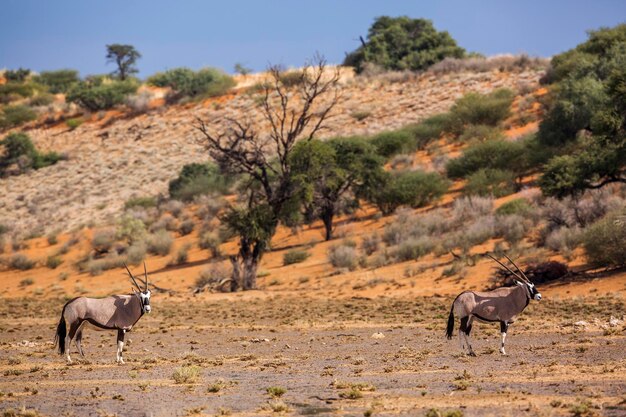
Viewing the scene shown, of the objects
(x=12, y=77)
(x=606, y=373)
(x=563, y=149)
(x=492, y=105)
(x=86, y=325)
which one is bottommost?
(x=606, y=373)

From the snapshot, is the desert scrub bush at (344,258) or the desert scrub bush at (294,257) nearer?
the desert scrub bush at (344,258)

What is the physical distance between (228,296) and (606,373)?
1854 cm

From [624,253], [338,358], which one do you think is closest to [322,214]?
[624,253]

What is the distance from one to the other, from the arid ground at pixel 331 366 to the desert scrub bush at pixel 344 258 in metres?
8.84

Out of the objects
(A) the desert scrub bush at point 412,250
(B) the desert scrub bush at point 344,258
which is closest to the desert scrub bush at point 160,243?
(B) the desert scrub bush at point 344,258

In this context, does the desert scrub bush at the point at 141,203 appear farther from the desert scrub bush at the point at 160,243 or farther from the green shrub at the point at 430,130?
the green shrub at the point at 430,130

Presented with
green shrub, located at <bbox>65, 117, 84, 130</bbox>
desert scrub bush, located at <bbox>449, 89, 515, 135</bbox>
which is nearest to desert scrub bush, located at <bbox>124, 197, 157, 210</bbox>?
desert scrub bush, located at <bbox>449, 89, 515, 135</bbox>

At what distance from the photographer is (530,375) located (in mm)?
12055

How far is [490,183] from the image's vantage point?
40781 millimetres

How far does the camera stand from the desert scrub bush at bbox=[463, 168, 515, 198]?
40281mm

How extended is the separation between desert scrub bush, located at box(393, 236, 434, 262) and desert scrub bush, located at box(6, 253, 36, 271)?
65.8 feet

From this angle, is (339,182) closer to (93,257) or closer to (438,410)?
(93,257)

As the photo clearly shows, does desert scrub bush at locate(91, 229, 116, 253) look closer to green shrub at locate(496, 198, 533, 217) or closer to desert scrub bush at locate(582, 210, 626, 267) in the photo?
green shrub at locate(496, 198, 533, 217)

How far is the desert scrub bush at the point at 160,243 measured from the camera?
41.7 m
